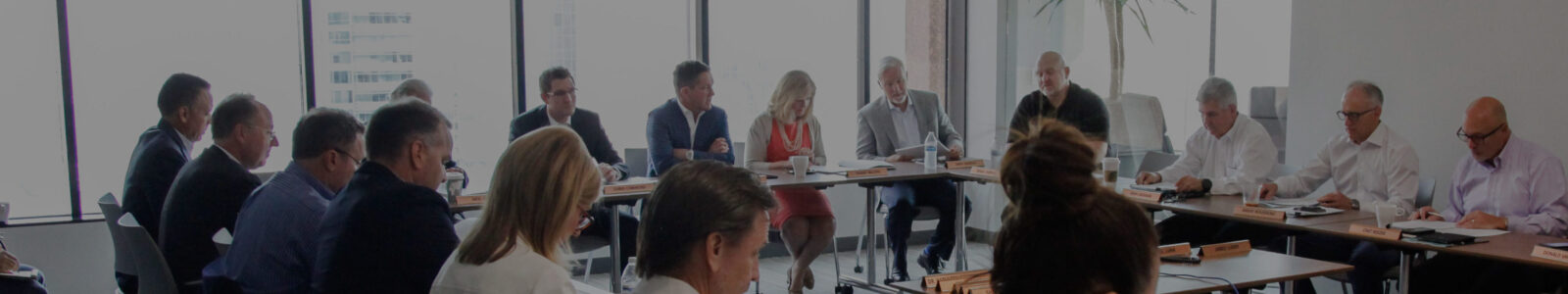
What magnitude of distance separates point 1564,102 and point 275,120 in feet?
18.0

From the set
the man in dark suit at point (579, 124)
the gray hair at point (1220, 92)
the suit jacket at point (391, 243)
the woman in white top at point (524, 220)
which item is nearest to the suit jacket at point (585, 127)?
the man in dark suit at point (579, 124)

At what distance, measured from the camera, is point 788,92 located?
5.64 metres

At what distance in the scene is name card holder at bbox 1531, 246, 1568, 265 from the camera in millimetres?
3145

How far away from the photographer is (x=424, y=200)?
2.34m

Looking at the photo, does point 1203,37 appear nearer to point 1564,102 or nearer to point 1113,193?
point 1564,102

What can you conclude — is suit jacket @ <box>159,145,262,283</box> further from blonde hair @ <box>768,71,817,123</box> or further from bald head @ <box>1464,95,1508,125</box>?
bald head @ <box>1464,95,1508,125</box>

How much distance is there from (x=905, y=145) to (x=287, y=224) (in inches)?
154

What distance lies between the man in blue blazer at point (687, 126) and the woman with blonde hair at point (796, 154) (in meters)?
0.19

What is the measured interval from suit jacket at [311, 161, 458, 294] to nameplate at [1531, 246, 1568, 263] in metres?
2.86

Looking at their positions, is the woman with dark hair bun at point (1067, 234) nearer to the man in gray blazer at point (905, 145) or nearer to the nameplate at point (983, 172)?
the nameplate at point (983, 172)

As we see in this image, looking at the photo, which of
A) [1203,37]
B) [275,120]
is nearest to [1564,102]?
[1203,37]

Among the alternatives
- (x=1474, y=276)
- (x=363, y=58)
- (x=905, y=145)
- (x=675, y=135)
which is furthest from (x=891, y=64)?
(x=1474, y=276)

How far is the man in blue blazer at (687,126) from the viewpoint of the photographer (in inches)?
218

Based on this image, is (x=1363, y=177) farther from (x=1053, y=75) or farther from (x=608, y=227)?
(x=608, y=227)
